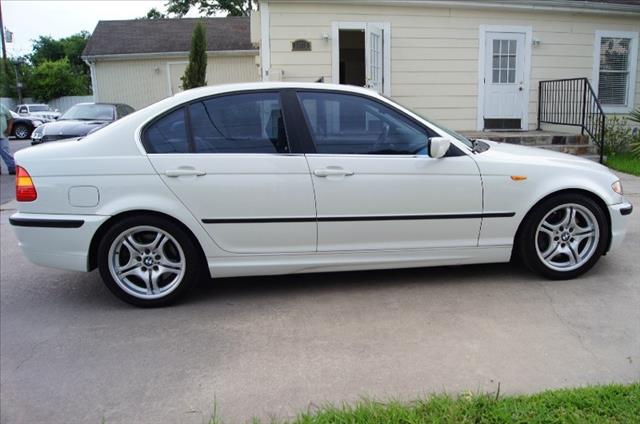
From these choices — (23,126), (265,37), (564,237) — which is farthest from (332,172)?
(23,126)

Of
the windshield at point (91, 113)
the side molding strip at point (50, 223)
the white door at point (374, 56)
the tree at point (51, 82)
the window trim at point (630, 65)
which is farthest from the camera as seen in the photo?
the tree at point (51, 82)

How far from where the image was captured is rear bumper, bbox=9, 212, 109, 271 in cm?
385

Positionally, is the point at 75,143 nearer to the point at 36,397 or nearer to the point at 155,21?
the point at 36,397

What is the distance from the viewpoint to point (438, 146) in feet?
12.9

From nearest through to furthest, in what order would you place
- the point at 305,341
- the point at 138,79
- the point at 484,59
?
the point at 305,341 → the point at 484,59 → the point at 138,79

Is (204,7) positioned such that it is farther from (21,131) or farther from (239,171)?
(239,171)

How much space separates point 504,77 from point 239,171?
9.11 m

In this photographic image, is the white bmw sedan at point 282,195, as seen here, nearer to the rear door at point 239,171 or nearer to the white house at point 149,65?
the rear door at point 239,171

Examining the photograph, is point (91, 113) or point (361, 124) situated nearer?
point (361, 124)

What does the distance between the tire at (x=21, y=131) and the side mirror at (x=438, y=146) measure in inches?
966

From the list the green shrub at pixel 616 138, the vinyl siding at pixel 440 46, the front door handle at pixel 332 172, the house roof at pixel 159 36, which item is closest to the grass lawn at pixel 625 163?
the green shrub at pixel 616 138

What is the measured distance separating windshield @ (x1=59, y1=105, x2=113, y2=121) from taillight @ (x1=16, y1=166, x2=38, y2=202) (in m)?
9.62

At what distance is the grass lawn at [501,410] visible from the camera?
245cm

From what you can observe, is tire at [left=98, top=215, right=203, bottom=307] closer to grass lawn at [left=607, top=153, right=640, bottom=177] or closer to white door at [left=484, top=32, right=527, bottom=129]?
grass lawn at [left=607, top=153, right=640, bottom=177]
